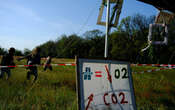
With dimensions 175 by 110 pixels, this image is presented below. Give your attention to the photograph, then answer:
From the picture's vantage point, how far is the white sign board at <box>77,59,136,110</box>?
2582 millimetres

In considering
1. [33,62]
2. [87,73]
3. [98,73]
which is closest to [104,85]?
[98,73]

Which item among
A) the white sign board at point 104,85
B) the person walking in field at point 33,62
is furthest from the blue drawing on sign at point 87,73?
the person walking in field at point 33,62

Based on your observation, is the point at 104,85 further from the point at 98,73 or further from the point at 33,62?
the point at 33,62

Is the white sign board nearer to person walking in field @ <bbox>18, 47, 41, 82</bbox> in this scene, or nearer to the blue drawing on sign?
the blue drawing on sign

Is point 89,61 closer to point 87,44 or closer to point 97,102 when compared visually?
point 97,102

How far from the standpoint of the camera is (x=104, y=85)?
282 cm

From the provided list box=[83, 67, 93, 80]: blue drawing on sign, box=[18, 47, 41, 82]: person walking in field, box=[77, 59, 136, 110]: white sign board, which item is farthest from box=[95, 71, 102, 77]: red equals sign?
box=[18, 47, 41, 82]: person walking in field

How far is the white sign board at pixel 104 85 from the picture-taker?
258 cm

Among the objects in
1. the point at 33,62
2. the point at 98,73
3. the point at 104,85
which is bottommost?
the point at 104,85

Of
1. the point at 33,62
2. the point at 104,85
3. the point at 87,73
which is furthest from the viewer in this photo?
the point at 33,62

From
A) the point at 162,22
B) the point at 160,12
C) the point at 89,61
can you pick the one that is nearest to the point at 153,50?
the point at 162,22

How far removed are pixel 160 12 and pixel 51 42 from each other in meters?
75.4

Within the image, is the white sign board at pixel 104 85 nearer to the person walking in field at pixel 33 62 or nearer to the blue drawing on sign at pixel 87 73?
the blue drawing on sign at pixel 87 73

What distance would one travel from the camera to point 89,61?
2781mm
